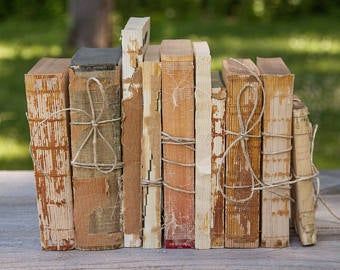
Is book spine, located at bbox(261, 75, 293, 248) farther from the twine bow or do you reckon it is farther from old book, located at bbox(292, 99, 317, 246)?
the twine bow

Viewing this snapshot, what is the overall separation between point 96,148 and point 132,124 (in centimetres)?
10

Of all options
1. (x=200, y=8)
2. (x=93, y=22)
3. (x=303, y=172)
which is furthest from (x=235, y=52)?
(x=303, y=172)

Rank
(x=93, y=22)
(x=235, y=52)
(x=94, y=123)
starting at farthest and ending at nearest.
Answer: (x=235, y=52)
(x=93, y=22)
(x=94, y=123)

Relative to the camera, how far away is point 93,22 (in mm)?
8211

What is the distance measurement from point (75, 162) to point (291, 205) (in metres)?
0.56

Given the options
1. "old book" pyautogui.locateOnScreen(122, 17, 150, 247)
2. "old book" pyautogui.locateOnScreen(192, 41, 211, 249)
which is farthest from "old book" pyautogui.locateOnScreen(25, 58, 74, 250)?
"old book" pyautogui.locateOnScreen(192, 41, 211, 249)

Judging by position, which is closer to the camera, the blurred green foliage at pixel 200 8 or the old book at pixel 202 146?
the old book at pixel 202 146

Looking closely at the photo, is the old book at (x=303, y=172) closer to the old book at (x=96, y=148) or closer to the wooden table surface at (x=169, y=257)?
the wooden table surface at (x=169, y=257)

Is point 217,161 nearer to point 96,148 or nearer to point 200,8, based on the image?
point 96,148

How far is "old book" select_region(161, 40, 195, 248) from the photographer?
2156 mm

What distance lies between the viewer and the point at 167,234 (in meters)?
2.25

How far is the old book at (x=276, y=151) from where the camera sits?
7.11ft

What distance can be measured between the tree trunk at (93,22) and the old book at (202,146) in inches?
237

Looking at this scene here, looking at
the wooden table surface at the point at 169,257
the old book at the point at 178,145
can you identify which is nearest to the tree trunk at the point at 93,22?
the wooden table surface at the point at 169,257
